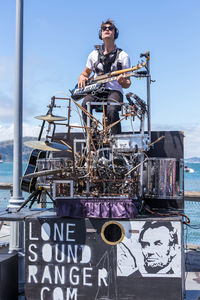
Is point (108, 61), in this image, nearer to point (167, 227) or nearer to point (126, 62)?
point (126, 62)

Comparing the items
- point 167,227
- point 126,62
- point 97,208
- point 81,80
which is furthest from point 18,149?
point 167,227

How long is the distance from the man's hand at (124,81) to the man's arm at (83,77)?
78cm

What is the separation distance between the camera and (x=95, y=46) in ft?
24.6

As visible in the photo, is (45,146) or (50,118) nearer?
(45,146)

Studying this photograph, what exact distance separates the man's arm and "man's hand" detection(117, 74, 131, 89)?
30.7 inches

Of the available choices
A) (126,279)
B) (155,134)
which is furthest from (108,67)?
(126,279)

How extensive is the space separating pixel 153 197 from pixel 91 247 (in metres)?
1.66

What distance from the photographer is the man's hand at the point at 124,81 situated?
662 cm

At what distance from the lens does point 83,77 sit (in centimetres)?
734

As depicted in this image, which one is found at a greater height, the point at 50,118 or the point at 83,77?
the point at 83,77

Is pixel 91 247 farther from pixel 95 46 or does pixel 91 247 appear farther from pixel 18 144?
pixel 95 46

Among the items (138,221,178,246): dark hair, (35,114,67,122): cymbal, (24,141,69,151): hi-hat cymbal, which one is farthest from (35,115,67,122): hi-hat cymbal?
(138,221,178,246): dark hair

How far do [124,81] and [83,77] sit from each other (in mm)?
950

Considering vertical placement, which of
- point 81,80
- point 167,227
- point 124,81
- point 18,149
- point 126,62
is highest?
point 126,62
